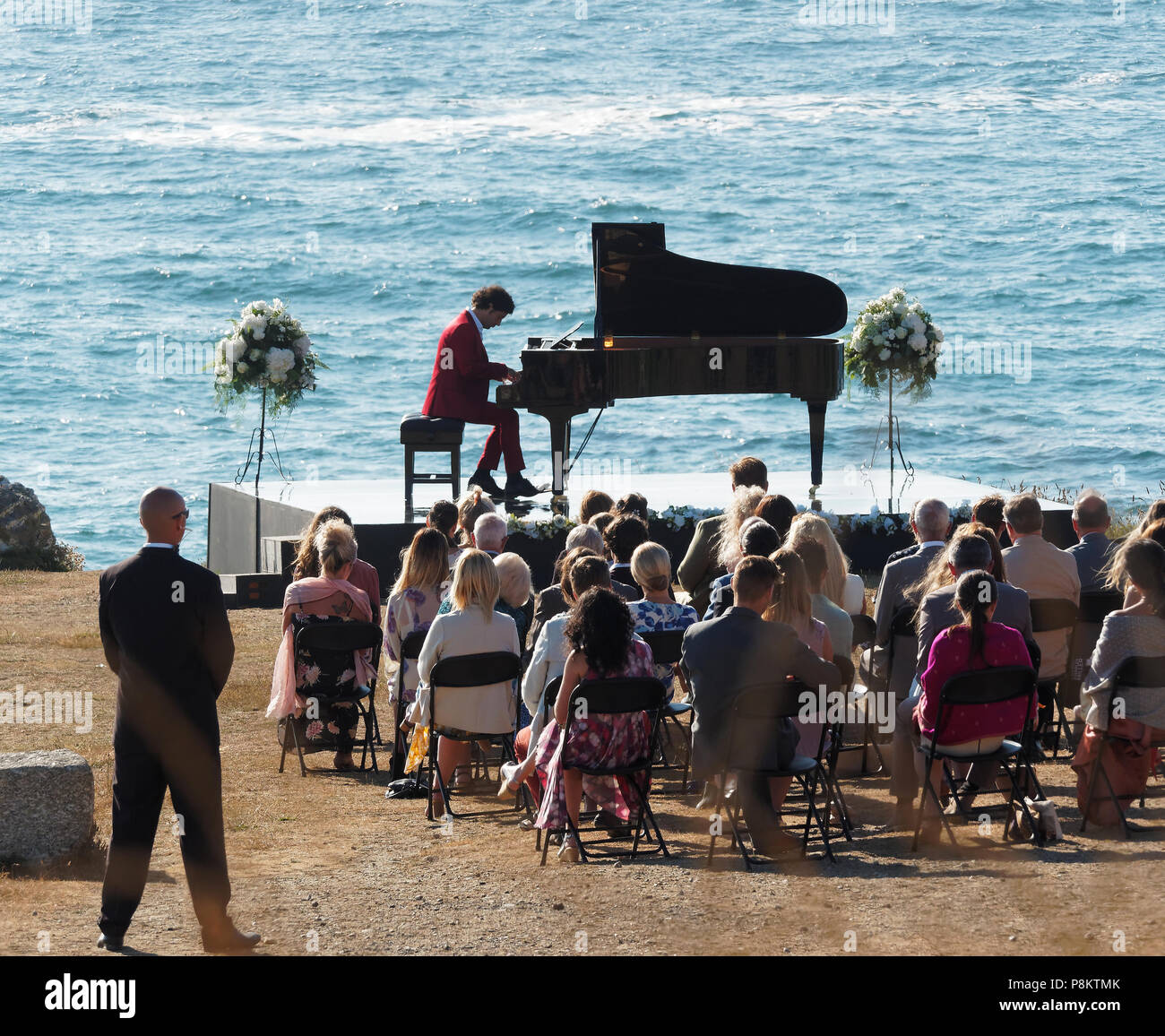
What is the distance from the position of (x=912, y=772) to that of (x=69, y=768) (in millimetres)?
3435

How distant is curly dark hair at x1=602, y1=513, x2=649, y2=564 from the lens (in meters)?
7.41

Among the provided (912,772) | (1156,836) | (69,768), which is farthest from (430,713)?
(1156,836)

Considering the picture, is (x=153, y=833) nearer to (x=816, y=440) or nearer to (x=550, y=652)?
(x=550, y=652)

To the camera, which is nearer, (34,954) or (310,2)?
(34,954)

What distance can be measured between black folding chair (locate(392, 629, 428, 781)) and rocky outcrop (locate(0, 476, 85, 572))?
34.0 feet

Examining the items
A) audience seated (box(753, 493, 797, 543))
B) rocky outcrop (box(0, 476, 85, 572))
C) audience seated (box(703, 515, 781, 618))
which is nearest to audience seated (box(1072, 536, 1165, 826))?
audience seated (box(703, 515, 781, 618))

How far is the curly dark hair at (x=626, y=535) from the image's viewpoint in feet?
24.3

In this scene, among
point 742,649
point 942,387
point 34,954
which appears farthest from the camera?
point 942,387

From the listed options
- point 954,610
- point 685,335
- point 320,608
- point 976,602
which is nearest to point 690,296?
point 685,335

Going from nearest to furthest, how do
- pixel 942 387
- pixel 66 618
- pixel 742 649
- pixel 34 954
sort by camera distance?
1. pixel 34 954
2. pixel 742 649
3. pixel 66 618
4. pixel 942 387

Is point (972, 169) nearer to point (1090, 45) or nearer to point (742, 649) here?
point (1090, 45)

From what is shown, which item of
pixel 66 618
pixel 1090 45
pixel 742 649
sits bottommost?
pixel 66 618

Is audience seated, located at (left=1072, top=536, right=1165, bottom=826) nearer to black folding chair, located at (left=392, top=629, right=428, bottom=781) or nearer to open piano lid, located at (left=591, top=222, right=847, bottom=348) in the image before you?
black folding chair, located at (left=392, top=629, right=428, bottom=781)

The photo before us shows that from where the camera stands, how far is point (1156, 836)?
598 cm
